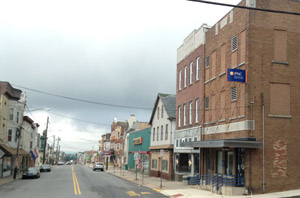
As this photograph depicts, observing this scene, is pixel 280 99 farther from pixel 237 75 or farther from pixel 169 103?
pixel 169 103

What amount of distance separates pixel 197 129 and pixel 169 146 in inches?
312

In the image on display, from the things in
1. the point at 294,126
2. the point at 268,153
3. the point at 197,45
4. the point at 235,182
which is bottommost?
the point at 235,182

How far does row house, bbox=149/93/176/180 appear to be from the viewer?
36.4 m

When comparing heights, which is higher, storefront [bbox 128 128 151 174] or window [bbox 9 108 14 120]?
window [bbox 9 108 14 120]

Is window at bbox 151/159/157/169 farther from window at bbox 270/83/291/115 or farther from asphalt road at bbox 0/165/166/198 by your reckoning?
window at bbox 270/83/291/115

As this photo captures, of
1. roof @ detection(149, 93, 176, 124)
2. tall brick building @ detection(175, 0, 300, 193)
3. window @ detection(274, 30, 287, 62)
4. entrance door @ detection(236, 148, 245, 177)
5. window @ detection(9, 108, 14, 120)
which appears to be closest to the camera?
tall brick building @ detection(175, 0, 300, 193)

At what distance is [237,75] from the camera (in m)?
20.9

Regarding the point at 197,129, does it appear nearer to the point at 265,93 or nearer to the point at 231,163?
the point at 231,163

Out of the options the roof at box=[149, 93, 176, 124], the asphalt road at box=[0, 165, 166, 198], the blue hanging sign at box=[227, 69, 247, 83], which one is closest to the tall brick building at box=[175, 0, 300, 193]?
the blue hanging sign at box=[227, 69, 247, 83]

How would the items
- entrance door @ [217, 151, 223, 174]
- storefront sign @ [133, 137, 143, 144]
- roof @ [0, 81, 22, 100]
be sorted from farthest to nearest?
storefront sign @ [133, 137, 143, 144] → roof @ [0, 81, 22, 100] → entrance door @ [217, 151, 223, 174]

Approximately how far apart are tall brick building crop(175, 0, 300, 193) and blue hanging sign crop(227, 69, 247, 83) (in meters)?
0.34

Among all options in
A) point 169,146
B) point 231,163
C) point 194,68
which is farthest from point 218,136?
point 169,146

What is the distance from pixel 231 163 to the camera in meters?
22.9

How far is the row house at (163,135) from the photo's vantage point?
36369 millimetres
